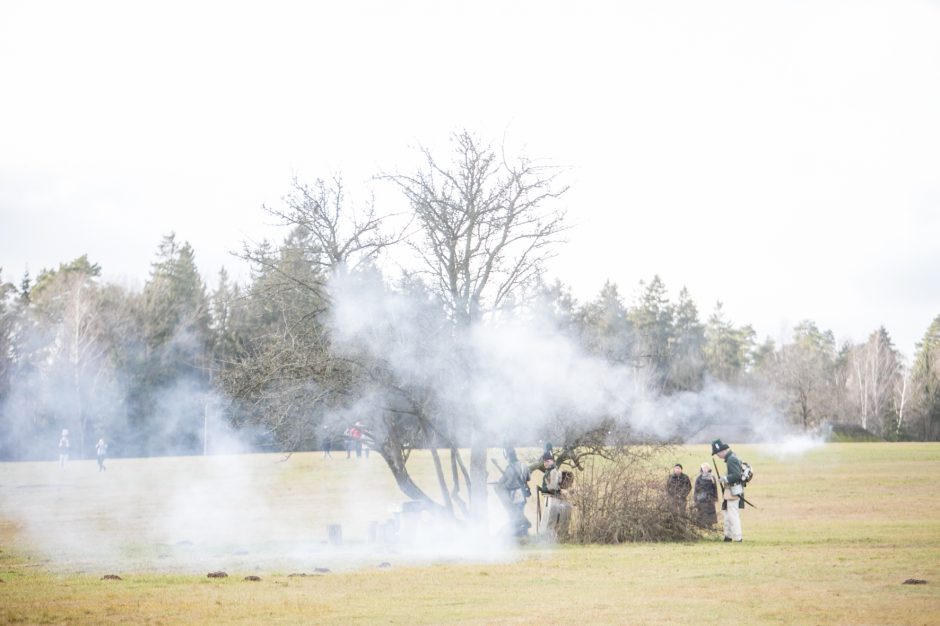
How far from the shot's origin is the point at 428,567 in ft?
58.5

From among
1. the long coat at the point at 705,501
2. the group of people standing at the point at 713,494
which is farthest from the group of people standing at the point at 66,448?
the long coat at the point at 705,501

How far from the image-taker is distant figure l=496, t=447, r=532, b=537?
22.5 metres

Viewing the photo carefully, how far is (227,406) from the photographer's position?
23.2 metres

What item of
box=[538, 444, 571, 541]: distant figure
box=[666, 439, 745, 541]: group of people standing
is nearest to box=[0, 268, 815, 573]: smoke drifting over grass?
box=[538, 444, 571, 541]: distant figure

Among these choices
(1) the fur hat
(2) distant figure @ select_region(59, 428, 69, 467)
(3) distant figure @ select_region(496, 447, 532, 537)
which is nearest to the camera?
(1) the fur hat

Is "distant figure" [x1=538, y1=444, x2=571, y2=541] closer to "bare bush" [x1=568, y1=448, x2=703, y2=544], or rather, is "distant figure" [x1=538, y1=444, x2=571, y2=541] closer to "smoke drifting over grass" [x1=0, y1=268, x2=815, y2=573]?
"bare bush" [x1=568, y1=448, x2=703, y2=544]

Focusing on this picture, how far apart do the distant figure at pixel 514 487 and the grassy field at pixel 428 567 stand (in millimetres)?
1316

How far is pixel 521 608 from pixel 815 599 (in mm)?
3824

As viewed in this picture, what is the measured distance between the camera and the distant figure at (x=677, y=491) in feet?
72.0

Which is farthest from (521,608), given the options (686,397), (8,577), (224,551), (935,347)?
(935,347)

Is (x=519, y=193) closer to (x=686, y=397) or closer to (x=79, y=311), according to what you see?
(x=686, y=397)

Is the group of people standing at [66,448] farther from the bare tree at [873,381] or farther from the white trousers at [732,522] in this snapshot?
the bare tree at [873,381]

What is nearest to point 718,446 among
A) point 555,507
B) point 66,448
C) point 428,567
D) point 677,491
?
point 677,491

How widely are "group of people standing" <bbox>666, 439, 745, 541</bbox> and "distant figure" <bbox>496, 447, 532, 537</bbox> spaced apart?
3289mm
